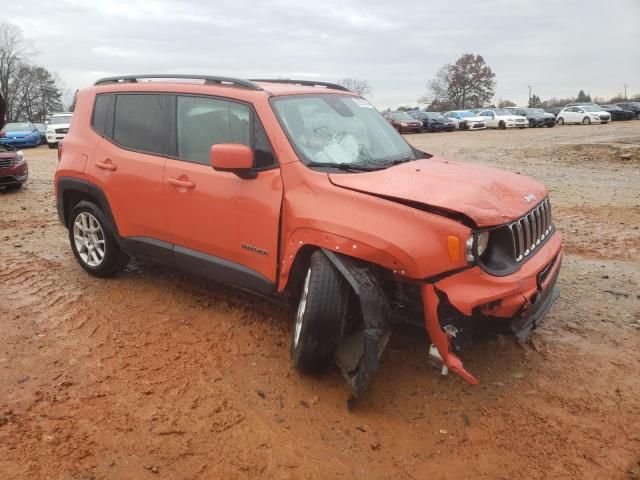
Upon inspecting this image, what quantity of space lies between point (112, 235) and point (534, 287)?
3.58m

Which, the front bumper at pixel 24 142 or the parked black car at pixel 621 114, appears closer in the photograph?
the front bumper at pixel 24 142

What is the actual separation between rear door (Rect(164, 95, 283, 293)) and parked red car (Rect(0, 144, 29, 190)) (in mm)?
8134

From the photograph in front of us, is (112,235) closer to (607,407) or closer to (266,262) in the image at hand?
(266,262)

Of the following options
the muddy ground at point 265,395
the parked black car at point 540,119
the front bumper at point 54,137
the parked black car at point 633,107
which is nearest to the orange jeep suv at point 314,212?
the muddy ground at point 265,395

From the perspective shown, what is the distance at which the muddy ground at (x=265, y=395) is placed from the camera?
9.27 feet

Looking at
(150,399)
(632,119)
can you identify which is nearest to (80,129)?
(150,399)

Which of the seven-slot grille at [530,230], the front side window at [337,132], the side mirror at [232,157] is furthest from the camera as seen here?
the front side window at [337,132]

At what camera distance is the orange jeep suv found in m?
3.09

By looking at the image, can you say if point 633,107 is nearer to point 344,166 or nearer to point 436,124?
point 436,124

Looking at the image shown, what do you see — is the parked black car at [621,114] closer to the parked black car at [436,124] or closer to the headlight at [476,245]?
the parked black car at [436,124]

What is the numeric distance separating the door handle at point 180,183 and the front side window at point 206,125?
0.18 m

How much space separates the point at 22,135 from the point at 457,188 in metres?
27.6

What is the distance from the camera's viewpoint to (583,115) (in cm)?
3409

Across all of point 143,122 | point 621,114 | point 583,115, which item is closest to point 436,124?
point 583,115
